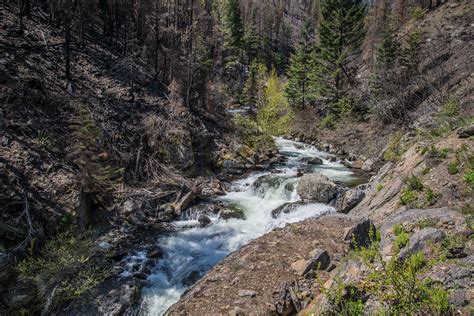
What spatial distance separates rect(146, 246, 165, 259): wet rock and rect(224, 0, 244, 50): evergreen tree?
148 feet

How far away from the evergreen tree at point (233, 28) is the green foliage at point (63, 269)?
46752 millimetres

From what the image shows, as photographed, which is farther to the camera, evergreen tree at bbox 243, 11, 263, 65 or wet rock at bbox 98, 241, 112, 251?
evergreen tree at bbox 243, 11, 263, 65

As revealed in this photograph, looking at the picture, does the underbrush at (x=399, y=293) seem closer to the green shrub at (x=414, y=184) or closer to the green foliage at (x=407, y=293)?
the green foliage at (x=407, y=293)

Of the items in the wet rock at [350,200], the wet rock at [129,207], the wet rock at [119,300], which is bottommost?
the wet rock at [119,300]

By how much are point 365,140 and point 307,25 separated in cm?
2531

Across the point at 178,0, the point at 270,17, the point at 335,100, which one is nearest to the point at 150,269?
the point at 178,0

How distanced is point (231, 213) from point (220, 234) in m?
1.85

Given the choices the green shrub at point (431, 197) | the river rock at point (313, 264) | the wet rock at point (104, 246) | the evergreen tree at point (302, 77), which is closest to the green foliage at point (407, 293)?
the river rock at point (313, 264)


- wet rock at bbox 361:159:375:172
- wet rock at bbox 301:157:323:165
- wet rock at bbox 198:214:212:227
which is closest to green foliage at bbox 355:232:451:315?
wet rock at bbox 198:214:212:227

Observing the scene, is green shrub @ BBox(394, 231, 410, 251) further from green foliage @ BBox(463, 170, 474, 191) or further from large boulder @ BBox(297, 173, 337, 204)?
large boulder @ BBox(297, 173, 337, 204)

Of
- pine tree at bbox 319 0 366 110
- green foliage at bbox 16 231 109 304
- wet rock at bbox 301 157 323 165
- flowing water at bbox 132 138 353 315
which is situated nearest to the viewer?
green foliage at bbox 16 231 109 304

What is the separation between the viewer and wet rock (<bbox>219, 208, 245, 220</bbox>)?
47.6ft

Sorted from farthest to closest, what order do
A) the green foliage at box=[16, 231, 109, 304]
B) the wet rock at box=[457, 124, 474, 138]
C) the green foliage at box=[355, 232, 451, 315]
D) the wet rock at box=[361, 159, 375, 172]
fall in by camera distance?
the wet rock at box=[361, 159, 375, 172]
the wet rock at box=[457, 124, 474, 138]
the green foliage at box=[16, 231, 109, 304]
the green foliage at box=[355, 232, 451, 315]

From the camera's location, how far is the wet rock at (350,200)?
13383 millimetres
